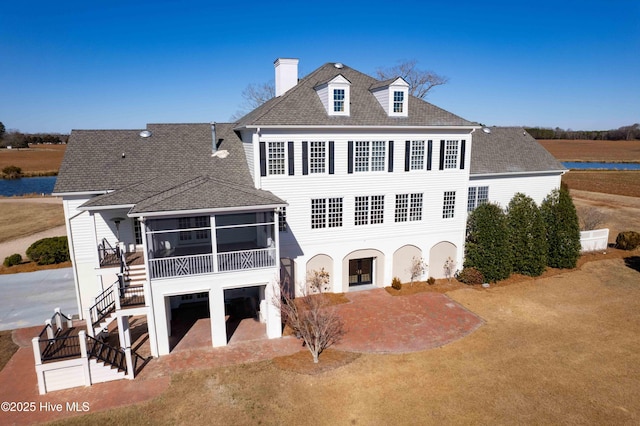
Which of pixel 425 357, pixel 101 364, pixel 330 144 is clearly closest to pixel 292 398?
pixel 425 357

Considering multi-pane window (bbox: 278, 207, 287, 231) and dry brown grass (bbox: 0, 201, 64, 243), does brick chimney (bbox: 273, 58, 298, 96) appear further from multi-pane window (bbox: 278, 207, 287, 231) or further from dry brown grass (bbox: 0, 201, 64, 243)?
dry brown grass (bbox: 0, 201, 64, 243)

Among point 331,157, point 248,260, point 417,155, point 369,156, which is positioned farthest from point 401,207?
point 248,260

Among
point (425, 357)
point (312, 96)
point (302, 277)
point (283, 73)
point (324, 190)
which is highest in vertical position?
point (283, 73)

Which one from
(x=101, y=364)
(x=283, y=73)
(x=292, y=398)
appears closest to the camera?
(x=292, y=398)

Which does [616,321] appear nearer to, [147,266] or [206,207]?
[206,207]

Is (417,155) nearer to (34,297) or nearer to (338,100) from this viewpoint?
(338,100)

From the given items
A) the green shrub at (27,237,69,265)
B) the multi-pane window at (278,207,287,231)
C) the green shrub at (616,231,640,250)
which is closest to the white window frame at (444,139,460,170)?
the multi-pane window at (278,207,287,231)
